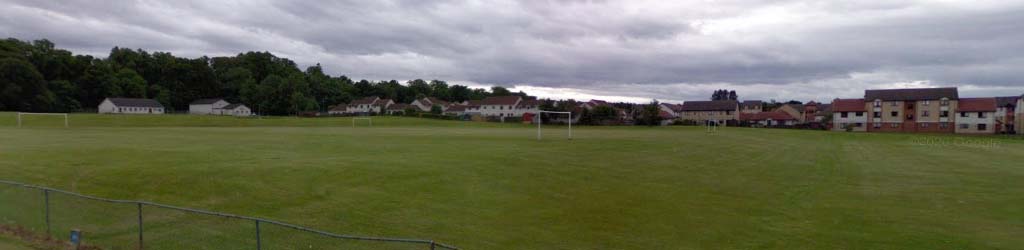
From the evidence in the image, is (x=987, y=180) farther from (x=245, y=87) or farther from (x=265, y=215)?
(x=245, y=87)

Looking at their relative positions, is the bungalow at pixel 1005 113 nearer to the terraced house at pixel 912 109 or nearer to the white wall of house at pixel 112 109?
the terraced house at pixel 912 109

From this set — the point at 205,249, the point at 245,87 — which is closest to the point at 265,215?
the point at 205,249

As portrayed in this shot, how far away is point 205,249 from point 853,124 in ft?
366

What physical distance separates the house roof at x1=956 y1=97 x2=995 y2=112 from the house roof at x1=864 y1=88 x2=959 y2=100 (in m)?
1.81

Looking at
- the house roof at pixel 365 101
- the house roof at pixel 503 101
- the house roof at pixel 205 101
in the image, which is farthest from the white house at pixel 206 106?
the house roof at pixel 503 101

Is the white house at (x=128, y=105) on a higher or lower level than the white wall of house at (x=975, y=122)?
higher

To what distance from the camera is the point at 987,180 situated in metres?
21.6

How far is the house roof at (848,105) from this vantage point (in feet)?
324

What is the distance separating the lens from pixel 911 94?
94.6 meters

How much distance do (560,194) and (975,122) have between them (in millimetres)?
103812

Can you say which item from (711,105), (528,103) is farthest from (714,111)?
(528,103)

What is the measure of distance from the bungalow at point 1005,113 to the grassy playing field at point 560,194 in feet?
287

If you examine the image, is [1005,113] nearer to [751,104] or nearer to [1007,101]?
[1007,101]

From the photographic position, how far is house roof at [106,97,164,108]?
388ft
